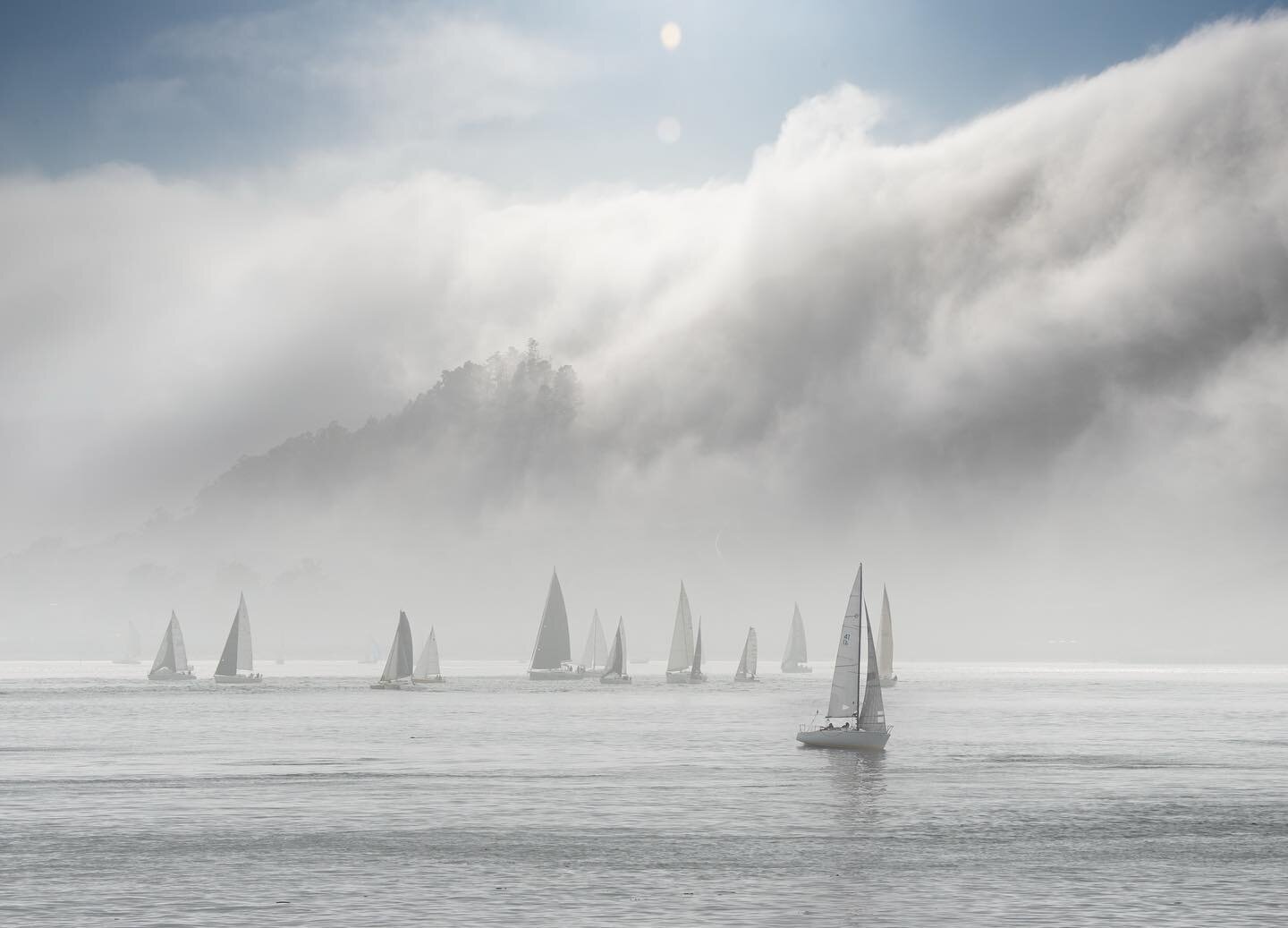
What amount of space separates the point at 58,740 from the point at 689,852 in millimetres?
99736

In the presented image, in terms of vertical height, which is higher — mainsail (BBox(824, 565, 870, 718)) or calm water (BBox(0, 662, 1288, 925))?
mainsail (BBox(824, 565, 870, 718))

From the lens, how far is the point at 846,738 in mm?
125062

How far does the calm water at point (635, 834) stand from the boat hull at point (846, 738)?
5.39ft

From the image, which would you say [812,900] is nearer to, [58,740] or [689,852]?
[689,852]

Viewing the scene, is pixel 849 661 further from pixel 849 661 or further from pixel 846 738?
pixel 846 738

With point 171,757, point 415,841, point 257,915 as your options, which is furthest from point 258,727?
point 257,915

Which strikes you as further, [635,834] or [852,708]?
[852,708]

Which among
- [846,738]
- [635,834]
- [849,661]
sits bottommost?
[635,834]

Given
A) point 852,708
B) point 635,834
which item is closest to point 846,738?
point 852,708

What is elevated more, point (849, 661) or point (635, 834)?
point (849, 661)

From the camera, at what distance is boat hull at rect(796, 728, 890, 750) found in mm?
123625

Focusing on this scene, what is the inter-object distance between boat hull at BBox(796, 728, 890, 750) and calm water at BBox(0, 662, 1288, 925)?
1643 millimetres

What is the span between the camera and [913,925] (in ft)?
166

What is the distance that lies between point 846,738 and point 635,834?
53.9 metres
